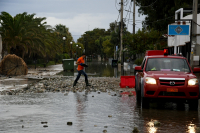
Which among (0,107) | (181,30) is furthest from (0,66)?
(0,107)

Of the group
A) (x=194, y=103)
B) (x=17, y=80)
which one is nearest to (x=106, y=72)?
(x=17, y=80)

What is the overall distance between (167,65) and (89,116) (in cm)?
376

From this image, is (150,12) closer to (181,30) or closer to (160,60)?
(181,30)

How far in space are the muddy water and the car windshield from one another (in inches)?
51.2

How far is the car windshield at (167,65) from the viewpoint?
1134cm

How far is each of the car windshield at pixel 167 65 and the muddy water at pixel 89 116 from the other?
1301 millimetres

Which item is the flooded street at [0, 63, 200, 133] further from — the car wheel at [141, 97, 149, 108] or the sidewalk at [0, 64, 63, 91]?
the sidewalk at [0, 64, 63, 91]

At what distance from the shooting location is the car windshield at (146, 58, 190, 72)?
11.3 metres

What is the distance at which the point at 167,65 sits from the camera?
1148cm

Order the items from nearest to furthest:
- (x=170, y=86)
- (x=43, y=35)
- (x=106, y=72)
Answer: (x=170, y=86)
(x=106, y=72)
(x=43, y=35)

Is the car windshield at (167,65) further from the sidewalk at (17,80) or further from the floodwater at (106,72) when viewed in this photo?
the floodwater at (106,72)

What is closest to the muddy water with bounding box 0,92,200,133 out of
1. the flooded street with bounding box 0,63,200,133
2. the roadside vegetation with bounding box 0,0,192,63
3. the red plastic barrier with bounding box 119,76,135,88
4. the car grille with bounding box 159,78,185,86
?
the flooded street with bounding box 0,63,200,133

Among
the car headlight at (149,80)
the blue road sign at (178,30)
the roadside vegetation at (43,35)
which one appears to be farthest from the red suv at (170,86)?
the roadside vegetation at (43,35)

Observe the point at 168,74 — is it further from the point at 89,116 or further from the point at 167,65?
the point at 89,116
